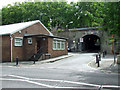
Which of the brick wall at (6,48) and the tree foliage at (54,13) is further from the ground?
the tree foliage at (54,13)

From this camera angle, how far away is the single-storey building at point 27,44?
1948 centimetres

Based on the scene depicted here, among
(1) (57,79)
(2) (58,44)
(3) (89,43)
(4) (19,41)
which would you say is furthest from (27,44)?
(3) (89,43)

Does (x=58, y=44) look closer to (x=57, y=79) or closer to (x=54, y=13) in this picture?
(x=57, y=79)

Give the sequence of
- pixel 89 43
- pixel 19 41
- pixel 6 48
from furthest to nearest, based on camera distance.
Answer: pixel 89 43
pixel 19 41
pixel 6 48

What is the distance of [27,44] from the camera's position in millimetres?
21266

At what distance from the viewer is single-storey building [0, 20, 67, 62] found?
1948 cm

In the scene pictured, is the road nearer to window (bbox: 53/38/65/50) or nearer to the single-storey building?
the single-storey building

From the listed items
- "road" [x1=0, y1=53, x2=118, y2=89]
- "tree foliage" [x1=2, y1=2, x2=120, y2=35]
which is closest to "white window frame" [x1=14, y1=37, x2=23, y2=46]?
"road" [x1=0, y1=53, x2=118, y2=89]

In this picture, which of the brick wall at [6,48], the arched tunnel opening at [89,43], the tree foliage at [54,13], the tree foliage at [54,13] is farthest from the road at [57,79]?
the tree foliage at [54,13]

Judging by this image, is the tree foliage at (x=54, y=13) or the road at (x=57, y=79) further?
the tree foliage at (x=54, y=13)

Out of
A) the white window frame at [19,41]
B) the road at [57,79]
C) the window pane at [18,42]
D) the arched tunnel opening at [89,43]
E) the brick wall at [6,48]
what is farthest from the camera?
the arched tunnel opening at [89,43]

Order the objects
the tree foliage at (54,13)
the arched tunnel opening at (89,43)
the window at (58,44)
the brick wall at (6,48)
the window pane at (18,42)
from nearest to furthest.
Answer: the brick wall at (6,48) < the window pane at (18,42) < the window at (58,44) < the arched tunnel opening at (89,43) < the tree foliage at (54,13)

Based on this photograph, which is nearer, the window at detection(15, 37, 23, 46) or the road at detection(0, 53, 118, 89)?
the road at detection(0, 53, 118, 89)

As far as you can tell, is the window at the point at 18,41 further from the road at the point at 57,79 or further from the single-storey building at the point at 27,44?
the road at the point at 57,79
